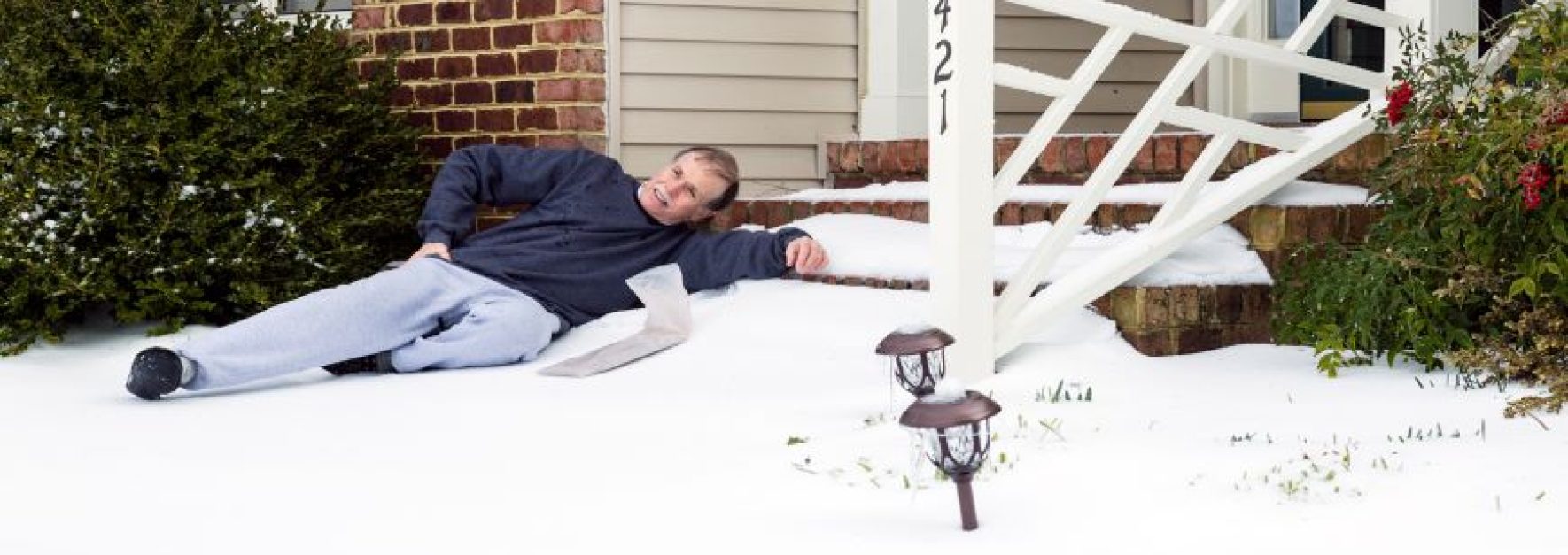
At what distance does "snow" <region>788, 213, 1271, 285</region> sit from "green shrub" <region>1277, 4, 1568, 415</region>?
0.79ft

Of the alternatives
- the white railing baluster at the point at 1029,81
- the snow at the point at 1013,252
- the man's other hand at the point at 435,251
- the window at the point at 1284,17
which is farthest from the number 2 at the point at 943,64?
the window at the point at 1284,17

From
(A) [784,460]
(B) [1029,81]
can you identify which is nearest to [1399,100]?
(B) [1029,81]

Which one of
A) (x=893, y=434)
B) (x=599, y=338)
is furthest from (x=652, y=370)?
(x=893, y=434)

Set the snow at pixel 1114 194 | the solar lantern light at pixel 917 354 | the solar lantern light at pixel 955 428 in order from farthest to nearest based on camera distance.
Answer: the snow at pixel 1114 194 < the solar lantern light at pixel 917 354 < the solar lantern light at pixel 955 428

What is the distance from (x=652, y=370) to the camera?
4781 millimetres

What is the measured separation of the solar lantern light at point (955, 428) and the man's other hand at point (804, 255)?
2265mm

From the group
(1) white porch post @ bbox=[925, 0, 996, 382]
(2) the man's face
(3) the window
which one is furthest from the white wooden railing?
(3) the window

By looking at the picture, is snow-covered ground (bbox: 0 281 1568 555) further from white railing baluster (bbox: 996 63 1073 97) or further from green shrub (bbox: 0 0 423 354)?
white railing baluster (bbox: 996 63 1073 97)

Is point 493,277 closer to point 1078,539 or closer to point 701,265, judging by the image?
point 701,265

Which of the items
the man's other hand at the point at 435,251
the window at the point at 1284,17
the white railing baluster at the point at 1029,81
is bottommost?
the man's other hand at the point at 435,251

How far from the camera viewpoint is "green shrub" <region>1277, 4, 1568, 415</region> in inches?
161

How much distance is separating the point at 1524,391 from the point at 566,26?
325 centimetres

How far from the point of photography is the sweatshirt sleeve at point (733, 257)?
5340 mm

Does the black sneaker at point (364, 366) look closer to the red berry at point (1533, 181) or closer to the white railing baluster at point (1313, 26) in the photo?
the white railing baluster at point (1313, 26)
